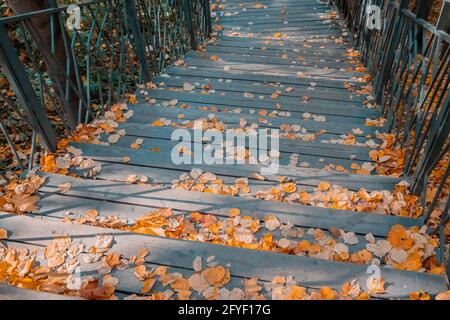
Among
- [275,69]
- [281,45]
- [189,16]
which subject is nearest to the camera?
[275,69]

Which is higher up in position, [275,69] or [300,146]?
[275,69]

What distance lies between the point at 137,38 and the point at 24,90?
190cm

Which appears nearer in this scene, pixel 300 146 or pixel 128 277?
pixel 128 277

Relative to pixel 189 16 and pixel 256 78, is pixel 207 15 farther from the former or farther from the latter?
pixel 256 78

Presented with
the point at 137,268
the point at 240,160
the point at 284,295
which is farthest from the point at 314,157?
the point at 137,268

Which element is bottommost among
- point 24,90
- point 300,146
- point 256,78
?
point 300,146

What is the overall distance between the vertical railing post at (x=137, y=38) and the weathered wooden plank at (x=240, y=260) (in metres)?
2.79

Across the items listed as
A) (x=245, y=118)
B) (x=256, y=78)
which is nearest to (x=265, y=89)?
(x=256, y=78)

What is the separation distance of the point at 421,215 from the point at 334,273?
99cm

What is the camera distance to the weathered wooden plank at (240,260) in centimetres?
162

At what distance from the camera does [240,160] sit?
8.98 ft

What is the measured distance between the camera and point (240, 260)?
5.65 ft

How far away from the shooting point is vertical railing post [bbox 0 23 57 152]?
2.17 meters

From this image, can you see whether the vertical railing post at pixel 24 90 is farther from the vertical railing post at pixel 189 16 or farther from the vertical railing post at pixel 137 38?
the vertical railing post at pixel 189 16
